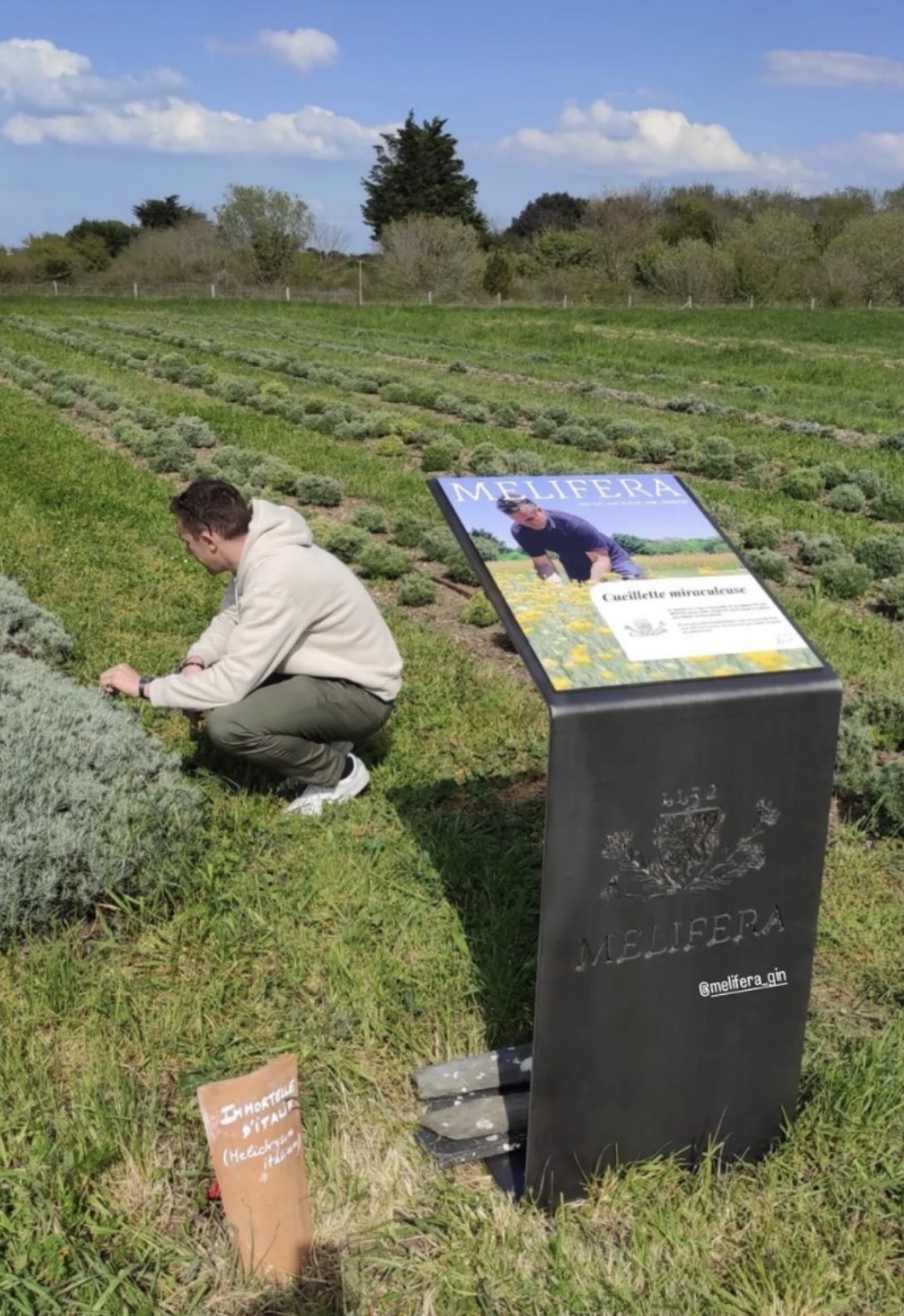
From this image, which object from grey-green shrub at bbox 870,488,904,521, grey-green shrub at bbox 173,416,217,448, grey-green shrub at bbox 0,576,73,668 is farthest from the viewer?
grey-green shrub at bbox 173,416,217,448

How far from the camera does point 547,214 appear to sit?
8569cm

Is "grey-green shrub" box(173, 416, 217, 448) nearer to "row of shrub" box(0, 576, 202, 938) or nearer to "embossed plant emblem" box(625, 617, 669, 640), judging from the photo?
"row of shrub" box(0, 576, 202, 938)

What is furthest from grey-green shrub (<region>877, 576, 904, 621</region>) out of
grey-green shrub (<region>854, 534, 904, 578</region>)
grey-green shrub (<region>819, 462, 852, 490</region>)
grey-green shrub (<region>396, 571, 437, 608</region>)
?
grey-green shrub (<region>819, 462, 852, 490</region>)

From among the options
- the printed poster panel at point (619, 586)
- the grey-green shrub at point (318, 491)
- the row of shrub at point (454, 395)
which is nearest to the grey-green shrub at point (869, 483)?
the row of shrub at point (454, 395)

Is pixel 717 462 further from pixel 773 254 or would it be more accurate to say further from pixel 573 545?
pixel 773 254

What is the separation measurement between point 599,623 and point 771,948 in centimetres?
98

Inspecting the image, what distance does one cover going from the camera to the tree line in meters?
46.8

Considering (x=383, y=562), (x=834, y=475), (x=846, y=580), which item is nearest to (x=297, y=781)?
(x=383, y=562)

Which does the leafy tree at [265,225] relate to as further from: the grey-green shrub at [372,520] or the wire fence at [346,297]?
the grey-green shrub at [372,520]

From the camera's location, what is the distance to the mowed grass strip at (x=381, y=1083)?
8.95 feet

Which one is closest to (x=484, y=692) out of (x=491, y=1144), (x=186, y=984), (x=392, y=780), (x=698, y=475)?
→ (x=392, y=780)

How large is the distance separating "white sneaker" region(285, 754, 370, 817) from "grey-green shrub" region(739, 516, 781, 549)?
5.53m

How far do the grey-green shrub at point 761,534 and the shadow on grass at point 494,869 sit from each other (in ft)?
16.2

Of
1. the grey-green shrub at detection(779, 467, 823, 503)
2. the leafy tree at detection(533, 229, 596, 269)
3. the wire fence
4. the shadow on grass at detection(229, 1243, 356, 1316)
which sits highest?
the leafy tree at detection(533, 229, 596, 269)
